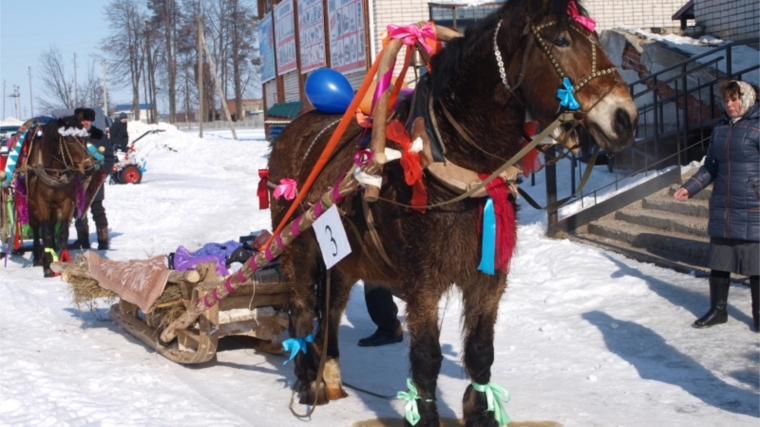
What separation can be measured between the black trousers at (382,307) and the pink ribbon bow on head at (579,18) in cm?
380

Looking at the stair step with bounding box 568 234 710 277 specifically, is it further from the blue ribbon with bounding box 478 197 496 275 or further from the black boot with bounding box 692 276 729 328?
the blue ribbon with bounding box 478 197 496 275

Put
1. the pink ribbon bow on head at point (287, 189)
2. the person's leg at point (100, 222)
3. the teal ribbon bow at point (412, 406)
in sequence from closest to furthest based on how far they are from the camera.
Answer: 1. the teal ribbon bow at point (412, 406)
2. the pink ribbon bow on head at point (287, 189)
3. the person's leg at point (100, 222)

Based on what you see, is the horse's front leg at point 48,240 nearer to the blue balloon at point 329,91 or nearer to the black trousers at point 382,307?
the black trousers at point 382,307

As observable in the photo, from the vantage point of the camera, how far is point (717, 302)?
672 centimetres

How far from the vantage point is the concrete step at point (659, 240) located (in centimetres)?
824

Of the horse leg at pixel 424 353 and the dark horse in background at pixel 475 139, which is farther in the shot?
the horse leg at pixel 424 353

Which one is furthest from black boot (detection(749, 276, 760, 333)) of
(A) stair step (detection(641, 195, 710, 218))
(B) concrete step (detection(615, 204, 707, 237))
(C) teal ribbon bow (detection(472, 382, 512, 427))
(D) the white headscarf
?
(C) teal ribbon bow (detection(472, 382, 512, 427))

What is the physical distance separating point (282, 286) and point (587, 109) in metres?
3.46

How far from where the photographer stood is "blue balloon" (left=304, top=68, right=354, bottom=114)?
593cm

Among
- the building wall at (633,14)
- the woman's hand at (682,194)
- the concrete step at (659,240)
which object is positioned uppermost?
the building wall at (633,14)

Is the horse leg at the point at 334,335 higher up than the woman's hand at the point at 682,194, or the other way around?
the woman's hand at the point at 682,194

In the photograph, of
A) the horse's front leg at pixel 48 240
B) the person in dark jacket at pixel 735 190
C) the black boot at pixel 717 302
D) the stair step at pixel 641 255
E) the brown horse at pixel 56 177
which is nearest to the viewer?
the person in dark jacket at pixel 735 190

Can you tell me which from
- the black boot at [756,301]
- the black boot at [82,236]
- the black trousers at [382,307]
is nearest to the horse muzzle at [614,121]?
the black boot at [756,301]

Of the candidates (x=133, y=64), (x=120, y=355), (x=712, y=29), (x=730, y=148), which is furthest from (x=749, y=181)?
(x=133, y=64)
